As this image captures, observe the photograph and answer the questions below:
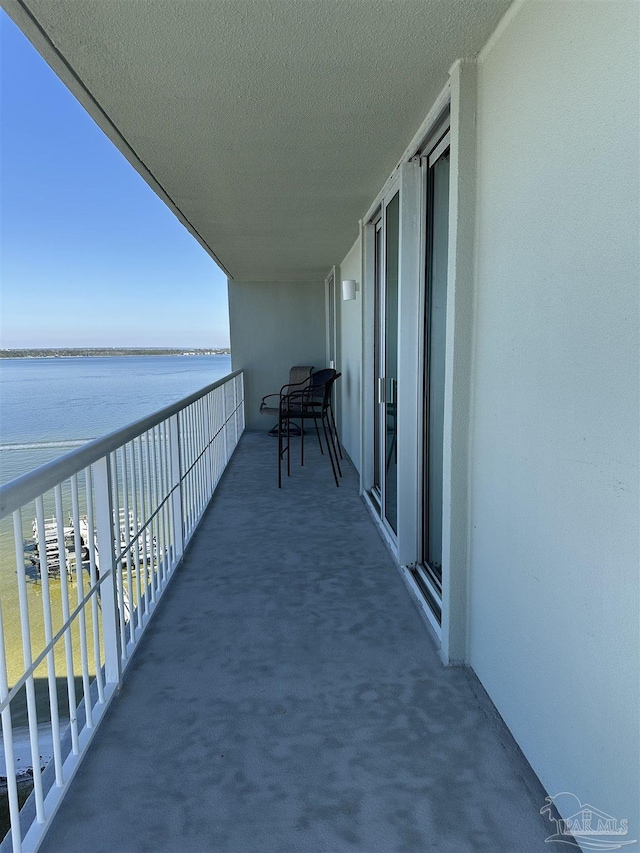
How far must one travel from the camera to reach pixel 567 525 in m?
1.17

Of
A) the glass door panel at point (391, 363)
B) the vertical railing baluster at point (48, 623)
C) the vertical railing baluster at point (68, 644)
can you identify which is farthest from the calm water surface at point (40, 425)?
the vertical railing baluster at point (48, 623)

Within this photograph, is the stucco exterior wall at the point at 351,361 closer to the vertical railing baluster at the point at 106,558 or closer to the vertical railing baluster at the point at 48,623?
the vertical railing baluster at the point at 106,558

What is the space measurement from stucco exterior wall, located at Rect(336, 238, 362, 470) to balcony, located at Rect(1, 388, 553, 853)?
2.20 meters

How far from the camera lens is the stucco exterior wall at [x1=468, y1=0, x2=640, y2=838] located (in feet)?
3.15

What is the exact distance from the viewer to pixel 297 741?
5.06ft

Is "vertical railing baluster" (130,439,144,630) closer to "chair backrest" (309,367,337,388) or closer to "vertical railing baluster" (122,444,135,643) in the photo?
"vertical railing baluster" (122,444,135,643)

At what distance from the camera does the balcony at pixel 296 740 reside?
1.24 metres

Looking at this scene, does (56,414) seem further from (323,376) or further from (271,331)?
(323,376)

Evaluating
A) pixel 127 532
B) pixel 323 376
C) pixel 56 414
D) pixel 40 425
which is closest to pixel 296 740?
pixel 127 532

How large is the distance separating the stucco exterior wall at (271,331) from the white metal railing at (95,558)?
366 cm

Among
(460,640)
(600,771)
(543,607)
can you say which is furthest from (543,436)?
(460,640)

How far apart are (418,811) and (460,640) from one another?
0.67m

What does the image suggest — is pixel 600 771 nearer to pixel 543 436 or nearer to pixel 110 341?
pixel 543 436

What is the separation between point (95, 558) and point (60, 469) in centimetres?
47
